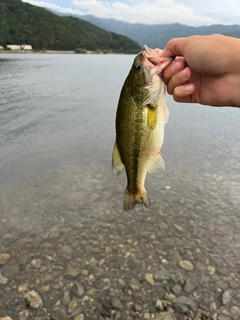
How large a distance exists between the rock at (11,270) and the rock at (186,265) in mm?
2644

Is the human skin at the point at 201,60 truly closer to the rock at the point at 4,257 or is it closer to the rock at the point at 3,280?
the rock at the point at 3,280

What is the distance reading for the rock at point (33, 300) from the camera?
4.30 meters

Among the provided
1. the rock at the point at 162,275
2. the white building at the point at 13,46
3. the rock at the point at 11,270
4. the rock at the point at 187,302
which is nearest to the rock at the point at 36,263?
the rock at the point at 11,270

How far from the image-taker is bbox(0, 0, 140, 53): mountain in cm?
11350

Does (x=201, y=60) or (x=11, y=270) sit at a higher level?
(x=201, y=60)

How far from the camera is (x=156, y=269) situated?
16.2ft

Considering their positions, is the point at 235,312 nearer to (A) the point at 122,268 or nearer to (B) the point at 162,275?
(B) the point at 162,275

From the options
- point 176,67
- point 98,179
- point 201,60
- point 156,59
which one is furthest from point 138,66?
point 98,179

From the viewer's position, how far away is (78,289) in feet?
15.0

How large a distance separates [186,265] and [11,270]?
2824mm

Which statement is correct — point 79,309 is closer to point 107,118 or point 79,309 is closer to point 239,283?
point 239,283

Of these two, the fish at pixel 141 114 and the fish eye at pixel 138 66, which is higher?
the fish eye at pixel 138 66

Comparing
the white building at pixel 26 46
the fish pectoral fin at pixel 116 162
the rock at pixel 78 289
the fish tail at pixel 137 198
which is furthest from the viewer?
the white building at pixel 26 46

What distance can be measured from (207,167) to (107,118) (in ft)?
21.3
